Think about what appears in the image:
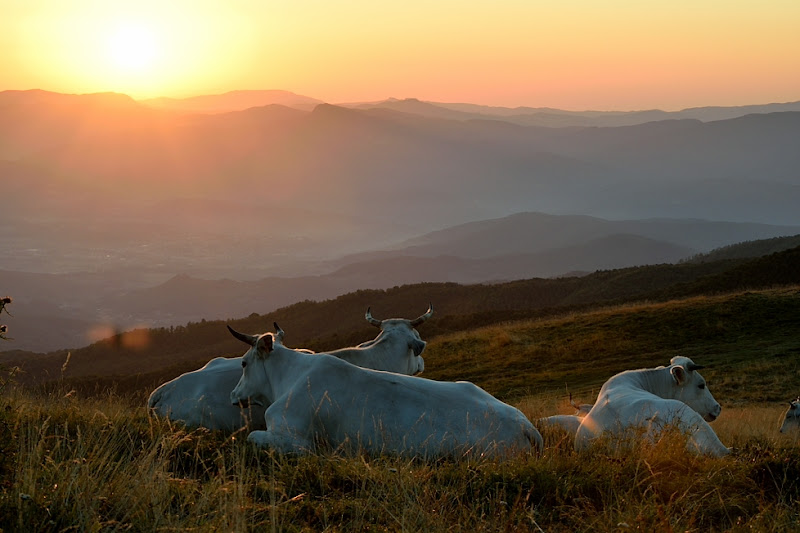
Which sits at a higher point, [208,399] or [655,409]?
[208,399]

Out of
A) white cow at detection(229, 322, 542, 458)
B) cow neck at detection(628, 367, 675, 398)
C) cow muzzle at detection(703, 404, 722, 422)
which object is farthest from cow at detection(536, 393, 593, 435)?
cow muzzle at detection(703, 404, 722, 422)

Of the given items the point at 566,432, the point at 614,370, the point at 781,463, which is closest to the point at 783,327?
the point at 614,370

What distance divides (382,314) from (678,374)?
4086 cm

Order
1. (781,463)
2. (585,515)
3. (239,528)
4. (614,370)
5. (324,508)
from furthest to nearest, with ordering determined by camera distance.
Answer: (614,370), (781,463), (585,515), (324,508), (239,528)

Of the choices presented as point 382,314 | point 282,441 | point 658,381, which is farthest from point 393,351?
point 382,314

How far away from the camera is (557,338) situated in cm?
2814

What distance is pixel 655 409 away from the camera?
29.3ft

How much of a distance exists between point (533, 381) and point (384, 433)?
1431cm

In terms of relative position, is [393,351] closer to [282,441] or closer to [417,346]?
[417,346]

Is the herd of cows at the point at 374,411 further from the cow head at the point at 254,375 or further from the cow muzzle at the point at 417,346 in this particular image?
the cow muzzle at the point at 417,346

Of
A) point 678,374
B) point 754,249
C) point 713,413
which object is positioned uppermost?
point 678,374

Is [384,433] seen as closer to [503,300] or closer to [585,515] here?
[585,515]

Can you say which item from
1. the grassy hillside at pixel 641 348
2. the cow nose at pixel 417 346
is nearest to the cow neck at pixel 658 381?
the cow nose at pixel 417 346

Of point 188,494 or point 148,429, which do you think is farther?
point 148,429
